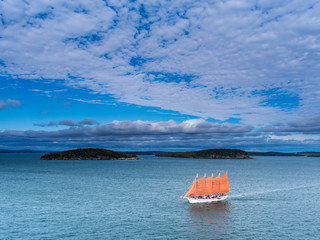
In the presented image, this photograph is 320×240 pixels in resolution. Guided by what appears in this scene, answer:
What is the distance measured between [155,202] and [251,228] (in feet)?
101

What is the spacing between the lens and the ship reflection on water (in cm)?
5556

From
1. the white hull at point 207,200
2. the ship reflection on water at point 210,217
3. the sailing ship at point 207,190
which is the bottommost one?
the ship reflection on water at point 210,217

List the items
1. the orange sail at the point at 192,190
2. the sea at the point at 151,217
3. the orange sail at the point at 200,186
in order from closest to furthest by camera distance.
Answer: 1. the sea at the point at 151,217
2. the orange sail at the point at 192,190
3. the orange sail at the point at 200,186

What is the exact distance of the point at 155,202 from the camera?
79375 mm

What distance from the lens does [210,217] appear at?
64.7 m

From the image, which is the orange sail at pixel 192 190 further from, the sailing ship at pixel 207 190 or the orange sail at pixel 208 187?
the orange sail at pixel 208 187

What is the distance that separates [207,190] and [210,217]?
71.4 ft

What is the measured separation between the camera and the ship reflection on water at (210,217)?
55562 millimetres

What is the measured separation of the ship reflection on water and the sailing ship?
2.92m

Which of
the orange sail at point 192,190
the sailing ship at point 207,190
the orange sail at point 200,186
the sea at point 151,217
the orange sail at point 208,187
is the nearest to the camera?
the sea at point 151,217

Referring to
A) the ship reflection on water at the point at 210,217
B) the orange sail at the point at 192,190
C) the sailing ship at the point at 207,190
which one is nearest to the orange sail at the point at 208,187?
the sailing ship at the point at 207,190

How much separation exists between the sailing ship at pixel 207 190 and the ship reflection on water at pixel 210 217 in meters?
2.92

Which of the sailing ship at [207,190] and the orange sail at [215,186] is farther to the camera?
the orange sail at [215,186]

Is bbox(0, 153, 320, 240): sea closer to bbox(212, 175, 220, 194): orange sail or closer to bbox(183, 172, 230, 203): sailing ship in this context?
bbox(183, 172, 230, 203): sailing ship
